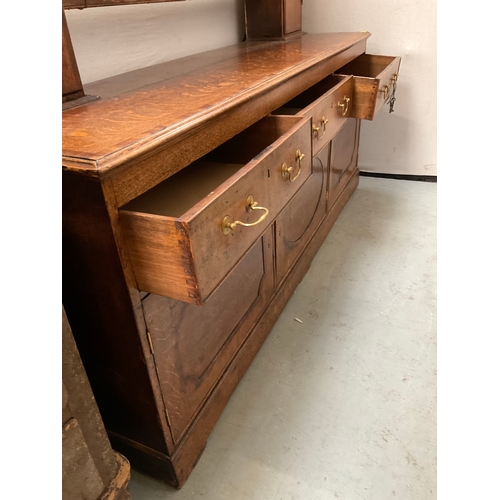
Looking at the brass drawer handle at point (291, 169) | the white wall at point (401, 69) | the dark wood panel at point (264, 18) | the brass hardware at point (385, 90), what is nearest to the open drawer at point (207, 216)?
the brass drawer handle at point (291, 169)

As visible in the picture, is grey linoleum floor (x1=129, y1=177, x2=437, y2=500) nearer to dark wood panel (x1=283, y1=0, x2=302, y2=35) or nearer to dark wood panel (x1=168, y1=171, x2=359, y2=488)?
dark wood panel (x1=168, y1=171, x2=359, y2=488)

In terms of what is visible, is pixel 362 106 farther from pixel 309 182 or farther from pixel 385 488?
pixel 385 488

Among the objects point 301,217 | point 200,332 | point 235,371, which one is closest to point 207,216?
point 200,332

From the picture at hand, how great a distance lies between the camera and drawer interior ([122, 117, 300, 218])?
2.82ft

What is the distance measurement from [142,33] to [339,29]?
130 cm

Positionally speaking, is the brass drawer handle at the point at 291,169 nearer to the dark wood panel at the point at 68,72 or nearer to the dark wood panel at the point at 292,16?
the dark wood panel at the point at 68,72

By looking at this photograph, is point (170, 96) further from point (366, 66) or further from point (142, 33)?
point (366, 66)

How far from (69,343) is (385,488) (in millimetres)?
758

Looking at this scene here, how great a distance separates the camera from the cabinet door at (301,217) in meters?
1.35

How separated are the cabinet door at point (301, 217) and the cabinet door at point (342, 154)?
0.09 meters

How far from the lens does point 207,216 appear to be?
0.64 meters

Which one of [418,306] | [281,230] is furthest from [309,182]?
[418,306]

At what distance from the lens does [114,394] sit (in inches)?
34.9

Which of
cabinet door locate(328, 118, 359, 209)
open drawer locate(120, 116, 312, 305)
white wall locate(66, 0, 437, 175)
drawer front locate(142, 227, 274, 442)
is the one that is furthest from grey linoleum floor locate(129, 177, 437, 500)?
white wall locate(66, 0, 437, 175)
